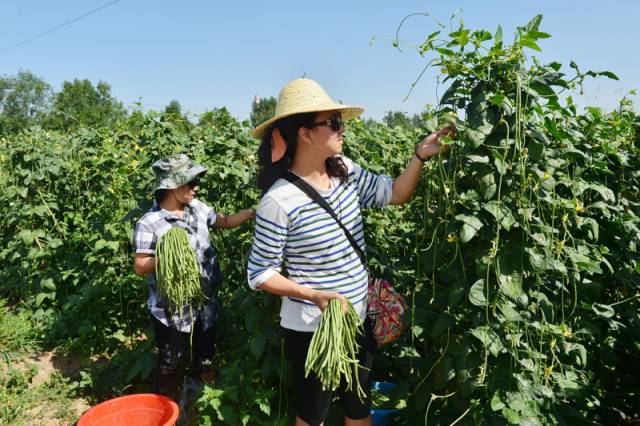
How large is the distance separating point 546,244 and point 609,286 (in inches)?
55.8

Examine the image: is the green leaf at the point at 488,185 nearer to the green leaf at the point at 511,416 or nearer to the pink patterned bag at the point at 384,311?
the pink patterned bag at the point at 384,311

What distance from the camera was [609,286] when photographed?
302 cm

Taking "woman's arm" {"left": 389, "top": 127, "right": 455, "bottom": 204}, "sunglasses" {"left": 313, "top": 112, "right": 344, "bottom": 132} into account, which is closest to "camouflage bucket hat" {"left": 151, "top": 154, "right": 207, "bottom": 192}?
"sunglasses" {"left": 313, "top": 112, "right": 344, "bottom": 132}

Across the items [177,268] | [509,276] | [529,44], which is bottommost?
[177,268]

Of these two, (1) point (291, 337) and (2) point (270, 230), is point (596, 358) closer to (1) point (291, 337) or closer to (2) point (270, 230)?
(1) point (291, 337)

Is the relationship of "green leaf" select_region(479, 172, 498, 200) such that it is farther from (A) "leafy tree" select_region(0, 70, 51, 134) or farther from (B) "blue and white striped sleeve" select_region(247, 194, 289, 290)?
(A) "leafy tree" select_region(0, 70, 51, 134)

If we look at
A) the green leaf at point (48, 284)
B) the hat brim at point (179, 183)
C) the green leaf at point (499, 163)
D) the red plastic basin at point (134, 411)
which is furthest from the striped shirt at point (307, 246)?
the green leaf at point (48, 284)

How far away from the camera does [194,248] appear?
2936 mm

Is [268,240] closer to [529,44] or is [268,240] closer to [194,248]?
[194,248]

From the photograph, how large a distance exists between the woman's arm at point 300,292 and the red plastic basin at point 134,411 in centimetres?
104

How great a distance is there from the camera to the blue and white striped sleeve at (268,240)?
2053mm

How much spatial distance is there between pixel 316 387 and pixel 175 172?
139cm

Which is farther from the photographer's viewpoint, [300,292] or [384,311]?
[384,311]

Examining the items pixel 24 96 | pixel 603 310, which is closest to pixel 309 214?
pixel 603 310
